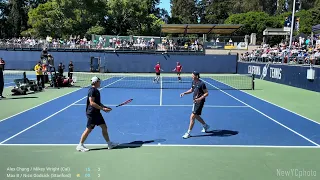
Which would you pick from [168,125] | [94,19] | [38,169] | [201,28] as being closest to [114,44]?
[201,28]

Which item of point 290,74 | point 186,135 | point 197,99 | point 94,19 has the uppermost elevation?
point 94,19

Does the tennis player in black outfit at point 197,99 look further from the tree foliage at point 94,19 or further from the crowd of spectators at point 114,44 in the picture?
the tree foliage at point 94,19

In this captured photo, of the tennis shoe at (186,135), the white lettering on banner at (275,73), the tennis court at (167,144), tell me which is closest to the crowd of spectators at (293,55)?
the white lettering on banner at (275,73)

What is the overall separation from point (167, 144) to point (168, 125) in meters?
2.38

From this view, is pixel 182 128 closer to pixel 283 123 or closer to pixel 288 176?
pixel 283 123

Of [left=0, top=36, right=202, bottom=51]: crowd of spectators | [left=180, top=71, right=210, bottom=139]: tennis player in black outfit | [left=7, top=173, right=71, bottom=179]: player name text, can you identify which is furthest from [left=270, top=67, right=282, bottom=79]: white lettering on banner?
[left=7, top=173, right=71, bottom=179]: player name text

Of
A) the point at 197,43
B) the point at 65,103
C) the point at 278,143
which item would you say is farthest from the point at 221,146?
the point at 197,43

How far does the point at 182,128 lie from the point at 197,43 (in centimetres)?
3485

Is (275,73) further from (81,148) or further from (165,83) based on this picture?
(81,148)

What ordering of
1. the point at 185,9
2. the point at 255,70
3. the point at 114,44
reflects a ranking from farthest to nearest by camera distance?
the point at 185,9
the point at 114,44
the point at 255,70

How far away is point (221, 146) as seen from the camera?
26.6ft

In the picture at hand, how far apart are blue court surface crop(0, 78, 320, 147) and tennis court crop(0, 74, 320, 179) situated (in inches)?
1.0

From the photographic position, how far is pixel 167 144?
325 inches

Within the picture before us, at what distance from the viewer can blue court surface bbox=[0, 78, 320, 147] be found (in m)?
8.68
